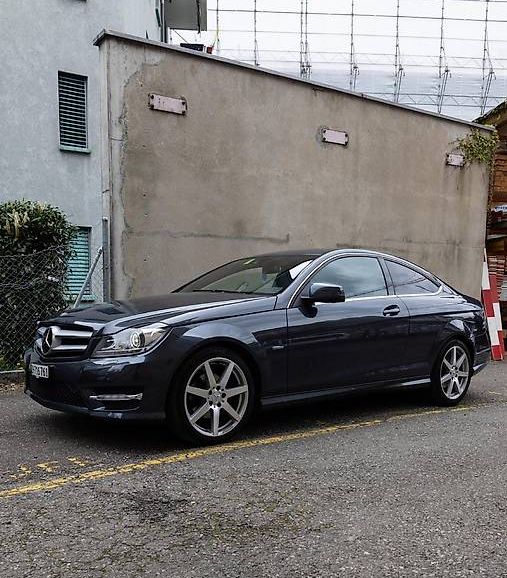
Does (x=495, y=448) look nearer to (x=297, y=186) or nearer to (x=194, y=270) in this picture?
(x=194, y=270)

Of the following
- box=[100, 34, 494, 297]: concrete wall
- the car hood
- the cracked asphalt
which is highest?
box=[100, 34, 494, 297]: concrete wall

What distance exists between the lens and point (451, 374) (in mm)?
6578

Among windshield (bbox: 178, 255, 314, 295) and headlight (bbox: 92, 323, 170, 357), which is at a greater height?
windshield (bbox: 178, 255, 314, 295)

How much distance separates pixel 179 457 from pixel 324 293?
65.5 inches

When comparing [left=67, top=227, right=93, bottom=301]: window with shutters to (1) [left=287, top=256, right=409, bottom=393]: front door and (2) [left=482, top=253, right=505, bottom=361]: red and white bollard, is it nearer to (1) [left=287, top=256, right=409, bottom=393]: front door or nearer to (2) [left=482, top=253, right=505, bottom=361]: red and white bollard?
(1) [left=287, top=256, right=409, bottom=393]: front door

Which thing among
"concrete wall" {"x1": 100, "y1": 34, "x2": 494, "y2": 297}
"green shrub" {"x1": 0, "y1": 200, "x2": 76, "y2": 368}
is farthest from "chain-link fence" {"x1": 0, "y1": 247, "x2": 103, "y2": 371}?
"concrete wall" {"x1": 100, "y1": 34, "x2": 494, "y2": 297}

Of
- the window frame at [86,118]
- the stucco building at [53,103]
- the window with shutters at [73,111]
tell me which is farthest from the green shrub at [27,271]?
the window with shutters at [73,111]

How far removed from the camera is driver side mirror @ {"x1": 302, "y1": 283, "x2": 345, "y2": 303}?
527 cm

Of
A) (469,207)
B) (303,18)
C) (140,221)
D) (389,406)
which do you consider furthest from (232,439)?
(303,18)

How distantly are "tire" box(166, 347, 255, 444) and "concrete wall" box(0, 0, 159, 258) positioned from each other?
408 inches

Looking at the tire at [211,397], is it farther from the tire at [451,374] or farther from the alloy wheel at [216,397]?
the tire at [451,374]

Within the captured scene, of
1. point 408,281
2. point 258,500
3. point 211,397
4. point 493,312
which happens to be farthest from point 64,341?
point 493,312

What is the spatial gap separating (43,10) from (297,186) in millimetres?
9006

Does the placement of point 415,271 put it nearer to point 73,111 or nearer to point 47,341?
point 47,341
